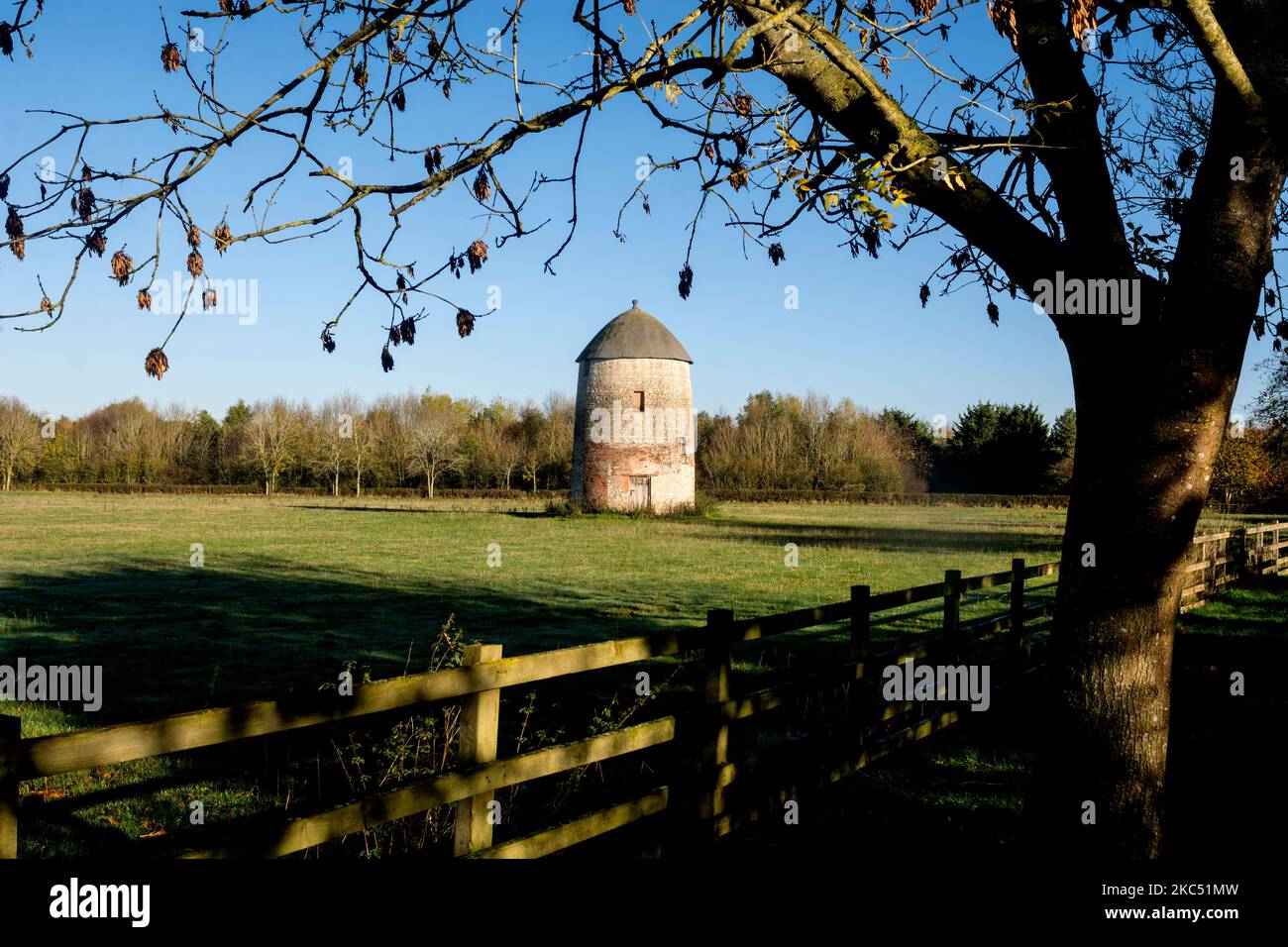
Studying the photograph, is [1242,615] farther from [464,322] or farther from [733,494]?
[733,494]

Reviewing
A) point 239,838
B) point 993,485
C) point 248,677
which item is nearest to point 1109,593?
point 239,838

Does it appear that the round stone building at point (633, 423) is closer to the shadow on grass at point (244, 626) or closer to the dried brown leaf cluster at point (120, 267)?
the shadow on grass at point (244, 626)

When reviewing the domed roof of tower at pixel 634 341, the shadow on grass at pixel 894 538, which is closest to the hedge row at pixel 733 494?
the domed roof of tower at pixel 634 341

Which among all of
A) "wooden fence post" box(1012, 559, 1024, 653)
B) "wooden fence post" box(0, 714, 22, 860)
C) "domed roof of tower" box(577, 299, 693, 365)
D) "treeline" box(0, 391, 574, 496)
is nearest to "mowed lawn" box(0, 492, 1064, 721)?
"wooden fence post" box(1012, 559, 1024, 653)

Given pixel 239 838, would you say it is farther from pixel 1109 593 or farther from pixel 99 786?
pixel 99 786

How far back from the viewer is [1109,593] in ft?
15.1

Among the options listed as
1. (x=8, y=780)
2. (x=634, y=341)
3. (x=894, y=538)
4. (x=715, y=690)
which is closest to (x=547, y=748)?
(x=715, y=690)

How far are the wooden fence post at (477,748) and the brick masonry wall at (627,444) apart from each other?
41891 mm

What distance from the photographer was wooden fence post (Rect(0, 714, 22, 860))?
241 cm

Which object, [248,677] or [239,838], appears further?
[248,677]

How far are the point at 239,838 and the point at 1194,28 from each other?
4886mm

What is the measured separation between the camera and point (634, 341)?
4750 centimetres

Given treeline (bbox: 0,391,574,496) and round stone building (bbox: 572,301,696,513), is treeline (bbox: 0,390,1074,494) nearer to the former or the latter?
treeline (bbox: 0,391,574,496)

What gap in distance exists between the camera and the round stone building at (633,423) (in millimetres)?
46156
